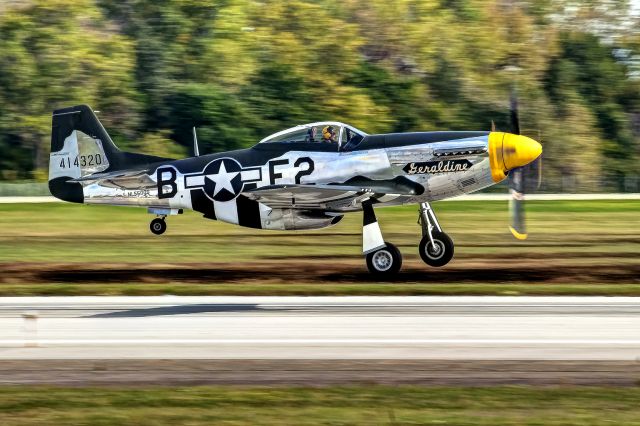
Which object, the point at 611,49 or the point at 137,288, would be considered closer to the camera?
the point at 137,288

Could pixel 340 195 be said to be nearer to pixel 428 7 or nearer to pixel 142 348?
pixel 142 348

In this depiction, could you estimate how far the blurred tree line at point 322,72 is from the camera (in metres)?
64.5

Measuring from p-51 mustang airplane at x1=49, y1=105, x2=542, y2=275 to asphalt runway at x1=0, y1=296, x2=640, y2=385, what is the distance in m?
2.73

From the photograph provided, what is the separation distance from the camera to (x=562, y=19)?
77.3m

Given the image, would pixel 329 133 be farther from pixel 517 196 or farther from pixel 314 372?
pixel 314 372

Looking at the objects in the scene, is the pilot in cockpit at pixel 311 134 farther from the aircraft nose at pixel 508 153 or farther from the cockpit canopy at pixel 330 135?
the aircraft nose at pixel 508 153

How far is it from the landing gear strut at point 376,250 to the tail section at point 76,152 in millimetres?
6363

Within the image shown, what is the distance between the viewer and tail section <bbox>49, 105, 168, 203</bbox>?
24.7 metres

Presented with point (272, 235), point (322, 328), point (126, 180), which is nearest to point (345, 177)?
point (126, 180)

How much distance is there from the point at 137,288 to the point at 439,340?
8.03m

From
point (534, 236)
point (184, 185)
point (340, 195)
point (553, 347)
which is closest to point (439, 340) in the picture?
point (553, 347)

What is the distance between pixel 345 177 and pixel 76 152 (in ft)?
23.2

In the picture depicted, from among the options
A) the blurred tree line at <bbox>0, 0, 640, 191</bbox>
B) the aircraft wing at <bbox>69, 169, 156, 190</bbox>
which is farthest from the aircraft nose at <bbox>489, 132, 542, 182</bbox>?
the blurred tree line at <bbox>0, 0, 640, 191</bbox>

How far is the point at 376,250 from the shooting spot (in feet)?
70.5
